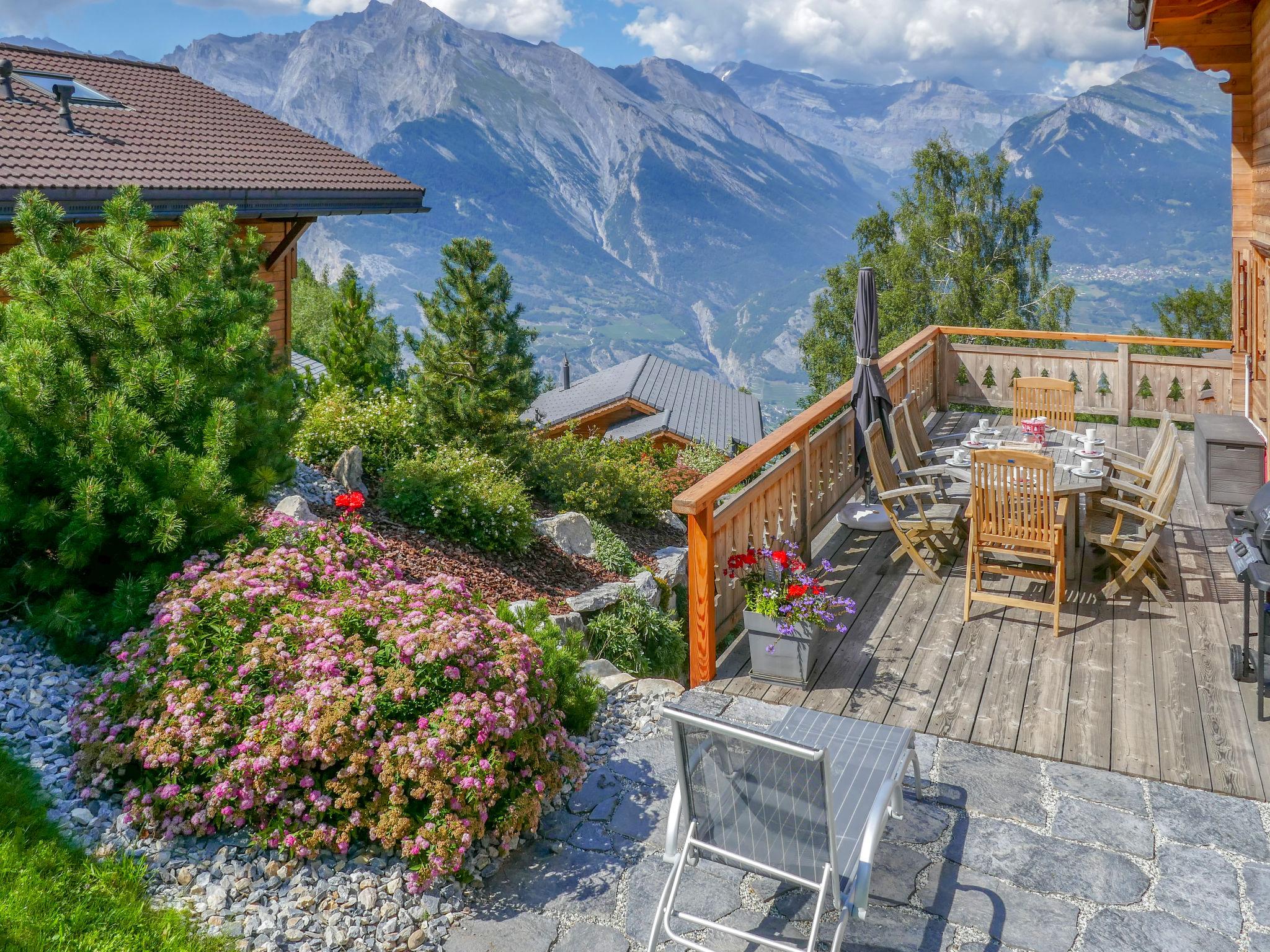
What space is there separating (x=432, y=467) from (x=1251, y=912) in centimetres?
686

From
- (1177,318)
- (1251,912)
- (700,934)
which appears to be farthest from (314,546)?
(1177,318)

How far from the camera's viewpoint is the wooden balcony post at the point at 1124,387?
34.7ft

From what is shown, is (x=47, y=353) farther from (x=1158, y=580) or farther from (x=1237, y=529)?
(x=1158, y=580)

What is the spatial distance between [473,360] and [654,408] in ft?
70.1

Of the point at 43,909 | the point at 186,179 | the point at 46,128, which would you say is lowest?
the point at 43,909

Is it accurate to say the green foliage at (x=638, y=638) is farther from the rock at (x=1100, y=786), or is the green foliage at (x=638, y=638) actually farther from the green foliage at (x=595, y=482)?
the rock at (x=1100, y=786)

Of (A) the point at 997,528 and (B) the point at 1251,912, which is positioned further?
(A) the point at 997,528

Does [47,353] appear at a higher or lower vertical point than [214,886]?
higher

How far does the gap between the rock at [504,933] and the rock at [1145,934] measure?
172 centimetres

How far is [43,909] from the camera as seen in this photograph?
2.98m

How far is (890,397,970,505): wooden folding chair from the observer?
6.26 meters

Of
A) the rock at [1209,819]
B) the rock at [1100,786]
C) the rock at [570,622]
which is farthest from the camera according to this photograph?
the rock at [570,622]

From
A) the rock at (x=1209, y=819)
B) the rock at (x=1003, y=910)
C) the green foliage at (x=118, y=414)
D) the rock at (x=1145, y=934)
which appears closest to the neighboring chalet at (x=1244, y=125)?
the rock at (x=1209, y=819)

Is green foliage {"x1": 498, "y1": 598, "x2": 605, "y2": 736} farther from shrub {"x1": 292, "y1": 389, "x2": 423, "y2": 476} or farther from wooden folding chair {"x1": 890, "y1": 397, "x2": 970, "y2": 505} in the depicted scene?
shrub {"x1": 292, "y1": 389, "x2": 423, "y2": 476}
